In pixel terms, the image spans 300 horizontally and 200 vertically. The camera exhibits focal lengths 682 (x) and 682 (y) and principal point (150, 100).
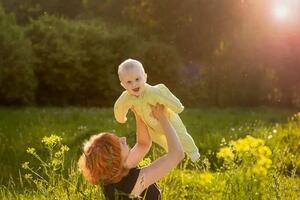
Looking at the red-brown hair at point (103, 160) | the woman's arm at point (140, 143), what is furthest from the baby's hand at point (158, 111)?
the red-brown hair at point (103, 160)

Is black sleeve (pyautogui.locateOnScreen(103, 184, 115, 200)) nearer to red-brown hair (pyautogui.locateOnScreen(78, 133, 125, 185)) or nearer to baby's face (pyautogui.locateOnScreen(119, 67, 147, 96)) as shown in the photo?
red-brown hair (pyautogui.locateOnScreen(78, 133, 125, 185))

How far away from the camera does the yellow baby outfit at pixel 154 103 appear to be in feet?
13.3

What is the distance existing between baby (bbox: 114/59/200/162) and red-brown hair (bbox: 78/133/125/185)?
261 mm

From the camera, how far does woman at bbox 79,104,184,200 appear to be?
12.8ft

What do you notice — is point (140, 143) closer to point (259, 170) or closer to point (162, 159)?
point (162, 159)

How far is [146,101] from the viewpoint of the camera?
405cm

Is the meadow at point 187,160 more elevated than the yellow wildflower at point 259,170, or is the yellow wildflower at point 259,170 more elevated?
the yellow wildflower at point 259,170

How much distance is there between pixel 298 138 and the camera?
8.45 meters

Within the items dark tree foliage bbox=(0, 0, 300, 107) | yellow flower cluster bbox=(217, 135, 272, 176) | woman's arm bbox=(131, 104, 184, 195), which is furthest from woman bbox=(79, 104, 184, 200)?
dark tree foliage bbox=(0, 0, 300, 107)

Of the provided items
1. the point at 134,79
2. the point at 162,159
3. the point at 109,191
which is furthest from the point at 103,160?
the point at 134,79

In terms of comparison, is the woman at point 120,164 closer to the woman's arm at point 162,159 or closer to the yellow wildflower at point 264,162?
the woman's arm at point 162,159

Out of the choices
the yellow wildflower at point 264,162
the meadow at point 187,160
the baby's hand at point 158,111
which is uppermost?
the baby's hand at point 158,111

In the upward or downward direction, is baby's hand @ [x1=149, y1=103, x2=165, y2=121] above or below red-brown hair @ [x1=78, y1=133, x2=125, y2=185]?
above

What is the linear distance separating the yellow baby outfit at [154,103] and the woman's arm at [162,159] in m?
0.06
